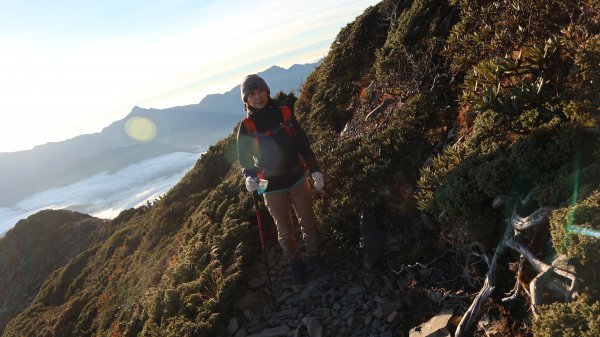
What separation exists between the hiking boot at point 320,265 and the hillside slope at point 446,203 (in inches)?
9.8

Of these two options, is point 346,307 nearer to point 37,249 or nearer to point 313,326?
point 313,326

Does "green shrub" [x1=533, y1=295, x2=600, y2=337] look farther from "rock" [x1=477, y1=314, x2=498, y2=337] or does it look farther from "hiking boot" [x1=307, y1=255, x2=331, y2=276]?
"hiking boot" [x1=307, y1=255, x2=331, y2=276]

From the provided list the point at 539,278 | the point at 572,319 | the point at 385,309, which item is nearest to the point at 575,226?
the point at 539,278

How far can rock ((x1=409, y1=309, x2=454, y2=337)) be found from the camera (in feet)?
16.9

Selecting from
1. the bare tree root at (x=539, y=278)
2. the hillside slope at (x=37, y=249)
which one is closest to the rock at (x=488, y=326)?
the bare tree root at (x=539, y=278)

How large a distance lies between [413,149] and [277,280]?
4.04 metres

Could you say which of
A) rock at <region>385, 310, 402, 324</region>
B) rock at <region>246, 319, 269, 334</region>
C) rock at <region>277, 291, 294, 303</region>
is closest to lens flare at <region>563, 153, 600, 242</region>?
rock at <region>385, 310, 402, 324</region>

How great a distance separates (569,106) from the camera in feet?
16.2

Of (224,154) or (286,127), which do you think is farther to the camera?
(224,154)

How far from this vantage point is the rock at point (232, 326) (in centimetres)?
698

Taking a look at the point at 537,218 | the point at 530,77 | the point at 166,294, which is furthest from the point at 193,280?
the point at 530,77

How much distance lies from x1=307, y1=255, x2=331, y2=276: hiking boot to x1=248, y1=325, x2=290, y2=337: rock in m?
1.38

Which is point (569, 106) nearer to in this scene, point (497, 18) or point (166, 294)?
point (497, 18)

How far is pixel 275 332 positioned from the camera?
6.68 meters
